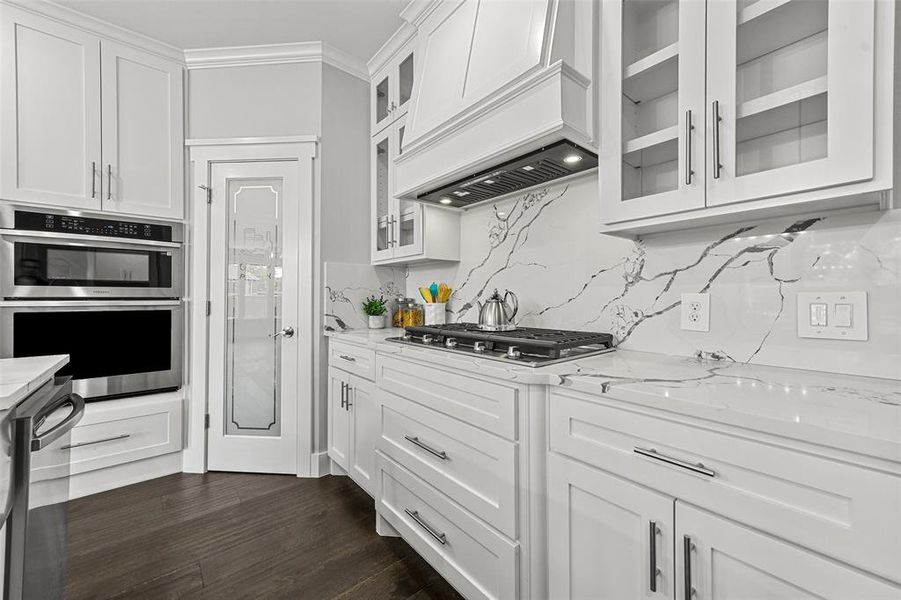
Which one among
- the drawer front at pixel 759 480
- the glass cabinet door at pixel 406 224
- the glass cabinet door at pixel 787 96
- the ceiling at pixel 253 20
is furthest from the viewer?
the glass cabinet door at pixel 406 224

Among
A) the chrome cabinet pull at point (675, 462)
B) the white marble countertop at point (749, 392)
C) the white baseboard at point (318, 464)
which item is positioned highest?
the white marble countertop at point (749, 392)

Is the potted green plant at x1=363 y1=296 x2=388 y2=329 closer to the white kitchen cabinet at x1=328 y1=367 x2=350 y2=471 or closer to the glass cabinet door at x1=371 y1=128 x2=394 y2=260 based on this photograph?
the glass cabinet door at x1=371 y1=128 x2=394 y2=260

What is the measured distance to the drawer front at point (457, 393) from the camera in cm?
128

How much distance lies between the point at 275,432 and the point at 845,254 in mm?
2954

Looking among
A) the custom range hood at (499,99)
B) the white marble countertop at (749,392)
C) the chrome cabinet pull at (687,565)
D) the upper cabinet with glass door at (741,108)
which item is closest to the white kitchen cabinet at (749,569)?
the chrome cabinet pull at (687,565)

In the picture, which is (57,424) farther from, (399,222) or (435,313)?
(399,222)

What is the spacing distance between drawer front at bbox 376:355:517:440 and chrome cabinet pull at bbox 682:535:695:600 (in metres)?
0.49

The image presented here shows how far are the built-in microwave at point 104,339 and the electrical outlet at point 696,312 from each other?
9.58ft

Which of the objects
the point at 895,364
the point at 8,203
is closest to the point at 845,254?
the point at 895,364

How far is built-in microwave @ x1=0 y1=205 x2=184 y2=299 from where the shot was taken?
87.2 inches

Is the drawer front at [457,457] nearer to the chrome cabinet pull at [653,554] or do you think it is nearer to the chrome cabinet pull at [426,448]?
the chrome cabinet pull at [426,448]

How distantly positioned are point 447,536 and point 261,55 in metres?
3.11

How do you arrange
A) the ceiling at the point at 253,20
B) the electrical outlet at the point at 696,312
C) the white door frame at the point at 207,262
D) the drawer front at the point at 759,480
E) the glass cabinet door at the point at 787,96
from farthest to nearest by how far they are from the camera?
the white door frame at the point at 207,262 < the ceiling at the point at 253,20 < the electrical outlet at the point at 696,312 < the glass cabinet door at the point at 787,96 < the drawer front at the point at 759,480

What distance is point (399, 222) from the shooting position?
2.64 meters
